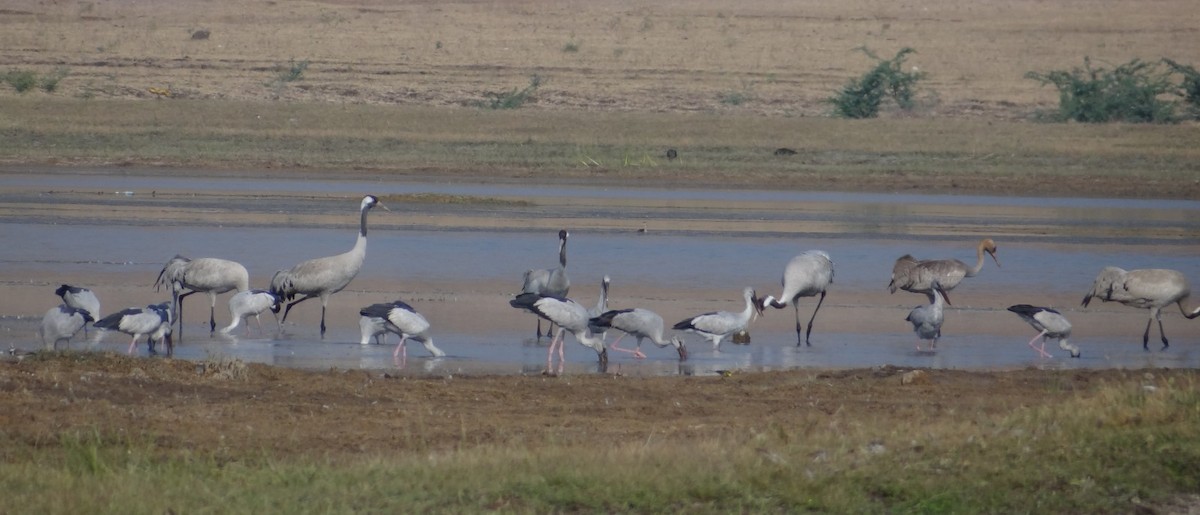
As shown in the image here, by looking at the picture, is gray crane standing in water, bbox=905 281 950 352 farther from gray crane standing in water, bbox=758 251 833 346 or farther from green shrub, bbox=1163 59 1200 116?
green shrub, bbox=1163 59 1200 116

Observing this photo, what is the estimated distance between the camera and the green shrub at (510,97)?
43.0 meters

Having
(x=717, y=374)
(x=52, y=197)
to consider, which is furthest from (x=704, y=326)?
(x=52, y=197)

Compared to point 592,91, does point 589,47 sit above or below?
above

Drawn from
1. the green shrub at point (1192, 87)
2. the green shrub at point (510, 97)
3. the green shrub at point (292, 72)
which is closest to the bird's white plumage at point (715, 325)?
the green shrub at point (510, 97)

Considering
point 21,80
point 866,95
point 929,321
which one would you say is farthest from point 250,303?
point 866,95

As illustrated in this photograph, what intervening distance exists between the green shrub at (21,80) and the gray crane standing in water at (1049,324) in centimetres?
3309

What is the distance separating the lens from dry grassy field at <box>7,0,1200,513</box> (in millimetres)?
6914

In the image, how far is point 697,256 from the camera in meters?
18.8

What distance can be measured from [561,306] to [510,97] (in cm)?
3239

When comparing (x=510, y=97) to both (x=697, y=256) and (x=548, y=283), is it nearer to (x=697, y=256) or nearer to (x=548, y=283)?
(x=697, y=256)

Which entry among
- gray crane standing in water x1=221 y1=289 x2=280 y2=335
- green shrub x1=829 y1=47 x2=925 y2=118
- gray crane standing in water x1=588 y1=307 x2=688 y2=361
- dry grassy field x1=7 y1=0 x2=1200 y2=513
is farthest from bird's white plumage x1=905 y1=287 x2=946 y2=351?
green shrub x1=829 y1=47 x2=925 y2=118

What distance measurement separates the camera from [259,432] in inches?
320

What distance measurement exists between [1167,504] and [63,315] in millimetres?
7720

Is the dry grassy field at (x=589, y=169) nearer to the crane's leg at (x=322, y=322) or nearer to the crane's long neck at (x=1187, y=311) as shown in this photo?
the crane's leg at (x=322, y=322)
